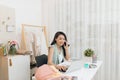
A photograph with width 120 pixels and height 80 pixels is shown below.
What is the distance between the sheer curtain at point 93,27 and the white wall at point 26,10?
1.05ft

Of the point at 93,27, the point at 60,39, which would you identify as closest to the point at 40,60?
Result: the point at 60,39

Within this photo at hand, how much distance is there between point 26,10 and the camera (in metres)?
4.30

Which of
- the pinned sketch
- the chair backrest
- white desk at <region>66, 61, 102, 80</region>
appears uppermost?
the pinned sketch

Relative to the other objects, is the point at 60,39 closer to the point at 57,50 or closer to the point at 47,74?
the point at 57,50

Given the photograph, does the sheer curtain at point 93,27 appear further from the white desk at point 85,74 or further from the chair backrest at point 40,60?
the white desk at point 85,74

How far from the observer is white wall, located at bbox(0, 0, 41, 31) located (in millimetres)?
3928

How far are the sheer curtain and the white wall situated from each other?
32 centimetres

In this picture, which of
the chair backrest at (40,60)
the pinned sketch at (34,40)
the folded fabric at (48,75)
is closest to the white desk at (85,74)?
the folded fabric at (48,75)

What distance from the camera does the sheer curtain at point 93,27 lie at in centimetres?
425

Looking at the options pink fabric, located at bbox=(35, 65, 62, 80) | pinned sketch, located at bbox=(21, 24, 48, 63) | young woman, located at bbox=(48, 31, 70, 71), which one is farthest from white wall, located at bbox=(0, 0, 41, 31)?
pink fabric, located at bbox=(35, 65, 62, 80)

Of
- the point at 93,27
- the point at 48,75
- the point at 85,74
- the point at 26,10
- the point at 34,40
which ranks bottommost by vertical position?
the point at 85,74

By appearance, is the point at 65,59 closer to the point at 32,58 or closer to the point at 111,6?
the point at 32,58

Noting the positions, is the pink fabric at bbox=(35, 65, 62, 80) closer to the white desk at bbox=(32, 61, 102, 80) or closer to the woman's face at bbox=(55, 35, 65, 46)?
the white desk at bbox=(32, 61, 102, 80)

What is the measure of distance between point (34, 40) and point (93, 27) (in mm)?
1343
